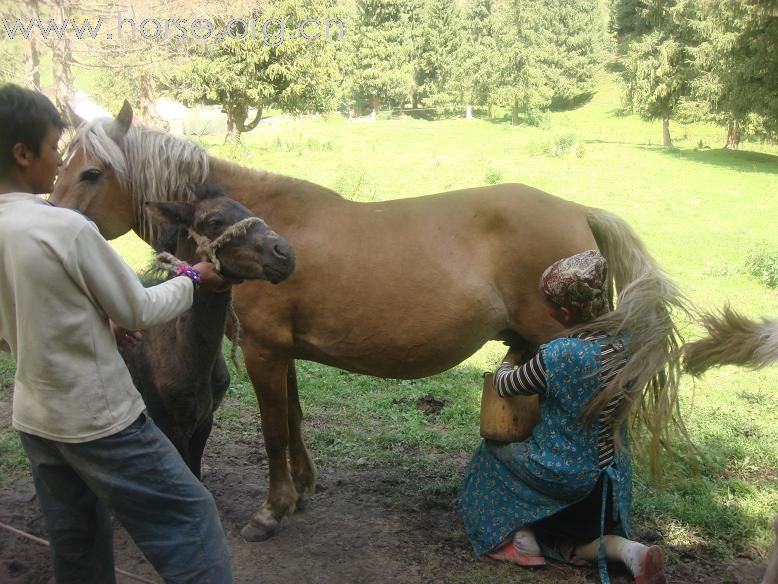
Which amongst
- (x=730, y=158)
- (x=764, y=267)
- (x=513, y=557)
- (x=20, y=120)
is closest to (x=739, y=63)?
(x=730, y=158)

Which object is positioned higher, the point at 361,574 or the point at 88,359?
the point at 88,359

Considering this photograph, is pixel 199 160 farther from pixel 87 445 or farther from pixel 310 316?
pixel 87 445

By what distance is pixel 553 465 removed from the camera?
290 centimetres

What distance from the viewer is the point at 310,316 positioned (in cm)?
341

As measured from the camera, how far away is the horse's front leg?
343 centimetres

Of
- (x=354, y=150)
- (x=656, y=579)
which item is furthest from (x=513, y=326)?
(x=354, y=150)

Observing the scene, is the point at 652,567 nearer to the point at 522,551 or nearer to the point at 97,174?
the point at 522,551

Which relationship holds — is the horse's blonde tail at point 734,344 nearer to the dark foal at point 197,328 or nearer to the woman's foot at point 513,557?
the woman's foot at point 513,557

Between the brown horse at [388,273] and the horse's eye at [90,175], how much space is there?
6.1 inches

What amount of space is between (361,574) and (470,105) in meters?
42.5

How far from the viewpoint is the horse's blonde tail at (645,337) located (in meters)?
2.85

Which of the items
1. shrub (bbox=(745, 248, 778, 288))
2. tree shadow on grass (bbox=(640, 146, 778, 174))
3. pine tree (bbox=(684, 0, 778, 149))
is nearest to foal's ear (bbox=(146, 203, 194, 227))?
shrub (bbox=(745, 248, 778, 288))

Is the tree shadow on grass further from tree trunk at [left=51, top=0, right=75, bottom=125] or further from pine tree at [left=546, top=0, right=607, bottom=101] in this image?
pine tree at [left=546, top=0, right=607, bottom=101]

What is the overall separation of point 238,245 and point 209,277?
178 mm
